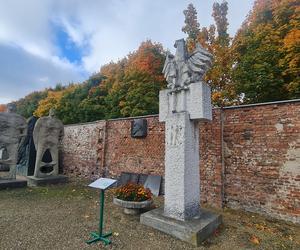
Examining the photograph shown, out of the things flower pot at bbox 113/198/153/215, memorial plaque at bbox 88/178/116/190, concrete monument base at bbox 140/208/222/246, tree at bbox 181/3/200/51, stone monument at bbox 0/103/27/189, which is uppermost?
tree at bbox 181/3/200/51

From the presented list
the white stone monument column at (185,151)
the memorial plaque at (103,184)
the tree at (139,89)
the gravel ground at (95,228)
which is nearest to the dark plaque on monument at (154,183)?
the gravel ground at (95,228)

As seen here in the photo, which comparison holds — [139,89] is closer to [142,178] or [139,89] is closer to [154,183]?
[142,178]

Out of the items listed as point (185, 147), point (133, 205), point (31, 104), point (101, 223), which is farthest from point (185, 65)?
point (31, 104)

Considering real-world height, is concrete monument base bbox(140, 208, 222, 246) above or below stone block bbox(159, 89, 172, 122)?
below

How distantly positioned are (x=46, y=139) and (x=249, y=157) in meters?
6.63

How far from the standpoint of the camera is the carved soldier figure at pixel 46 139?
8211 mm

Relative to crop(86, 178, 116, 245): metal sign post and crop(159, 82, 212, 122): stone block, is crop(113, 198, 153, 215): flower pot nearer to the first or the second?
crop(86, 178, 116, 245): metal sign post

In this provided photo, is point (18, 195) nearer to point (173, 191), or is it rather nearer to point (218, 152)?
point (173, 191)

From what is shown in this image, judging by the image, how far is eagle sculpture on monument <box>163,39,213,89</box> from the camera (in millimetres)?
4430

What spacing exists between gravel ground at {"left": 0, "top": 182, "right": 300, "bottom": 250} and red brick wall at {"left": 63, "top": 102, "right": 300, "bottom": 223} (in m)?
0.42

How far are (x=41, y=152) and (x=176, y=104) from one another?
580cm

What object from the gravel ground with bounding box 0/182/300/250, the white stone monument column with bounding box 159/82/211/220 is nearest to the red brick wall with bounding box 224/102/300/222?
the gravel ground with bounding box 0/182/300/250

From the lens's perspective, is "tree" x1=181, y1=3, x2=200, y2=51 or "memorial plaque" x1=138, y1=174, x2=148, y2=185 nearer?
"memorial plaque" x1=138, y1=174, x2=148, y2=185

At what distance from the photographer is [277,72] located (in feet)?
30.2
